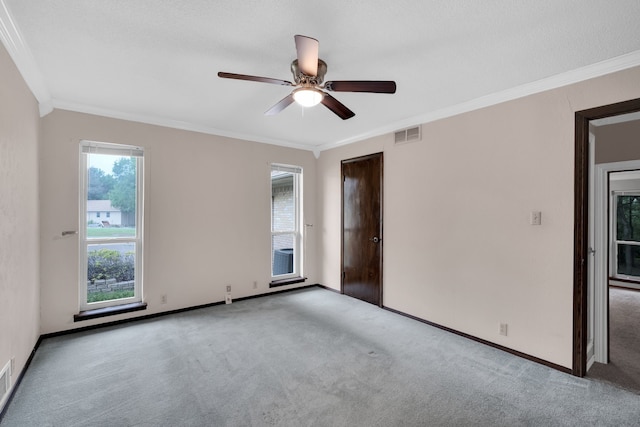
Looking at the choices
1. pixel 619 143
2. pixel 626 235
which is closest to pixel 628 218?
pixel 626 235

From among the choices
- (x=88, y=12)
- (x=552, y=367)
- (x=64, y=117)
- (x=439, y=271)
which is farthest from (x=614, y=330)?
(x=64, y=117)

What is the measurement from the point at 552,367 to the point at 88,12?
4.30 m

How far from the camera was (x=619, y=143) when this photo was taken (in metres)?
3.35

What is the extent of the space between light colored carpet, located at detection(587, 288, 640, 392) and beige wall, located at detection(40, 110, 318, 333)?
3985 mm

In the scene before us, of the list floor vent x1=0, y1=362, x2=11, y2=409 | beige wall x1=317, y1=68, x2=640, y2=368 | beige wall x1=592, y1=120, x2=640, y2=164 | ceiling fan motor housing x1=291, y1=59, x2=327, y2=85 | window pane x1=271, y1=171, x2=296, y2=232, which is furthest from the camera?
window pane x1=271, y1=171, x2=296, y2=232

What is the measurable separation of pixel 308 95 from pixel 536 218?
2.29 m

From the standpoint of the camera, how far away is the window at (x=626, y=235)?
5707 mm

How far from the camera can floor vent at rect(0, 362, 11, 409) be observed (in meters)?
1.95

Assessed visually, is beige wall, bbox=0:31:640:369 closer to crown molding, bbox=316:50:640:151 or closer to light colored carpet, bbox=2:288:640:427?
crown molding, bbox=316:50:640:151

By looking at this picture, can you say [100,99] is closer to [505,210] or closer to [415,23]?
[415,23]

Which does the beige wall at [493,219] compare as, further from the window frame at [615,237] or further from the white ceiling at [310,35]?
the window frame at [615,237]

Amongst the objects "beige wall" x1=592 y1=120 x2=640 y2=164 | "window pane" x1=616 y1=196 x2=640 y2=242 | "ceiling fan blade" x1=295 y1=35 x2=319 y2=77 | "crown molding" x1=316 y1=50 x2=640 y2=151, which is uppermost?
"crown molding" x1=316 y1=50 x2=640 y2=151

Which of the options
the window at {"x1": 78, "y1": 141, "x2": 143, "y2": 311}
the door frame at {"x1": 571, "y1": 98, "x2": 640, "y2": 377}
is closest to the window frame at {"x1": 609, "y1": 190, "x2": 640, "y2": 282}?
the door frame at {"x1": 571, "y1": 98, "x2": 640, "y2": 377}

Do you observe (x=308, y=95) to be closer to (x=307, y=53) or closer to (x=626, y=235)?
(x=307, y=53)
